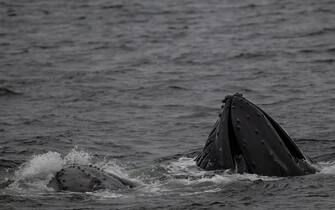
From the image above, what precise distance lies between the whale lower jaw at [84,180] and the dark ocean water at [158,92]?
4.3 inches

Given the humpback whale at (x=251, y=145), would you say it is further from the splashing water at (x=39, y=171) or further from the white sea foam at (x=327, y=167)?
the splashing water at (x=39, y=171)

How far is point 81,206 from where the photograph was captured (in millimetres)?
12148

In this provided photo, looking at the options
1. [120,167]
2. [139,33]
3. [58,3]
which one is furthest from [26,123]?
[58,3]

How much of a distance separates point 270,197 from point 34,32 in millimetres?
21270

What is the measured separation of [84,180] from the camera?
12.5m

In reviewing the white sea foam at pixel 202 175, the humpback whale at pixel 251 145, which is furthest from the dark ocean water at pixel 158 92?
the humpback whale at pixel 251 145

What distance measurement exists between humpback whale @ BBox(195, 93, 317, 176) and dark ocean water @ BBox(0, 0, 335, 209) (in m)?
0.20

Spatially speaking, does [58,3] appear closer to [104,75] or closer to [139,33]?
[139,33]

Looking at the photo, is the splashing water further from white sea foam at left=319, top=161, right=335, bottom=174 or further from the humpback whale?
white sea foam at left=319, top=161, right=335, bottom=174

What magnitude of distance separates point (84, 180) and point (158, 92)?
934 cm

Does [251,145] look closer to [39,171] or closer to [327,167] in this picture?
[327,167]

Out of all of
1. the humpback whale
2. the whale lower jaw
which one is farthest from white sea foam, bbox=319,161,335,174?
the whale lower jaw

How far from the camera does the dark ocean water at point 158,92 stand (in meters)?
12.6

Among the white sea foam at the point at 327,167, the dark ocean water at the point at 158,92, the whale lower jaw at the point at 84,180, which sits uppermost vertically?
the dark ocean water at the point at 158,92
